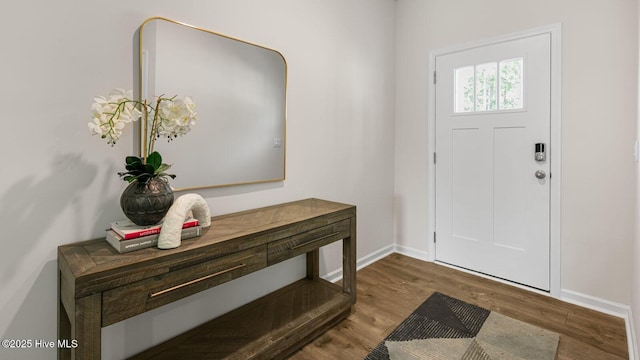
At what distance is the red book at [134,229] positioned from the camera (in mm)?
1190

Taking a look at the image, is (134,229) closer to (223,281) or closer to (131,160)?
(131,160)

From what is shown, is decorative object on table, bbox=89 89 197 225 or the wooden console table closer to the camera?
the wooden console table

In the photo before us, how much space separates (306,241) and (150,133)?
3.12ft

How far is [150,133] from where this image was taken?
4.75 ft

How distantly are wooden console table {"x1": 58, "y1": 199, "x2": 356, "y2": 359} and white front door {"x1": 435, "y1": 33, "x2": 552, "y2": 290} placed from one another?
131cm

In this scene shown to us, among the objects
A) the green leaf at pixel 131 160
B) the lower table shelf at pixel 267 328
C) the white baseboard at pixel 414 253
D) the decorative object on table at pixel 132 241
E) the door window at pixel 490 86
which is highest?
the door window at pixel 490 86

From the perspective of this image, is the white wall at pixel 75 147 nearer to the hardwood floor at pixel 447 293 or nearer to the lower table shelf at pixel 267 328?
the lower table shelf at pixel 267 328

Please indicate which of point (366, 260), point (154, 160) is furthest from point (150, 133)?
point (366, 260)

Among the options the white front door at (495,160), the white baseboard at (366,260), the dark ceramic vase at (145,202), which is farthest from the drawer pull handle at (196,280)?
the white front door at (495,160)

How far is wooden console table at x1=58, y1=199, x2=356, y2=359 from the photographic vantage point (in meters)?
1.04

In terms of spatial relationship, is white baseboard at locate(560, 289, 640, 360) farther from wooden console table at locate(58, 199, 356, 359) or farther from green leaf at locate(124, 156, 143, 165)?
green leaf at locate(124, 156, 143, 165)

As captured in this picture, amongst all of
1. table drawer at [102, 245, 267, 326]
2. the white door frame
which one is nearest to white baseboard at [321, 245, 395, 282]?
table drawer at [102, 245, 267, 326]

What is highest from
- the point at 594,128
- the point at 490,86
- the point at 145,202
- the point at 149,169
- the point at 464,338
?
the point at 490,86

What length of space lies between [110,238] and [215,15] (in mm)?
1267
